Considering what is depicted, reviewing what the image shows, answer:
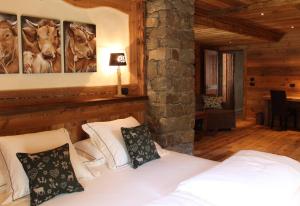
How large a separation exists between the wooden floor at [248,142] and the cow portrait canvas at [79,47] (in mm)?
2649

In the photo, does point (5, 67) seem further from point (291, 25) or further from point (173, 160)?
point (291, 25)

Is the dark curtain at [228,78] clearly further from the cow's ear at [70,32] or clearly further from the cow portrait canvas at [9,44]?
the cow portrait canvas at [9,44]

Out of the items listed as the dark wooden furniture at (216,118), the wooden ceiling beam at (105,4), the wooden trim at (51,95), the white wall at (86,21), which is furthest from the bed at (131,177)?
the dark wooden furniture at (216,118)

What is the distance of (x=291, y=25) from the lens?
20.5 ft

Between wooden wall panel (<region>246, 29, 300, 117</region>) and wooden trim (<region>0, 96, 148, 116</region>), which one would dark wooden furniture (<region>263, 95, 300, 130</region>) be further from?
wooden trim (<region>0, 96, 148, 116</region>)

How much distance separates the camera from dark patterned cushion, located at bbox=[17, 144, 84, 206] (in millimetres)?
1950

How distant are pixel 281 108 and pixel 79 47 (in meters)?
5.44

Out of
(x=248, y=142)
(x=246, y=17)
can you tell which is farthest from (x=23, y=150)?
(x=248, y=142)

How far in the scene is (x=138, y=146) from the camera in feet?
8.96

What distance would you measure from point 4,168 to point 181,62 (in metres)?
2.43

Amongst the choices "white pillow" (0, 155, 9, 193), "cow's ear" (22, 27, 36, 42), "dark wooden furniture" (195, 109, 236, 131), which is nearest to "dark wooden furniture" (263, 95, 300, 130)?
"dark wooden furniture" (195, 109, 236, 131)

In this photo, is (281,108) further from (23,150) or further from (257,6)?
(23,150)

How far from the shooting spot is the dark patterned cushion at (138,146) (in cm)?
268

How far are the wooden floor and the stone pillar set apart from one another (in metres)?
1.32
